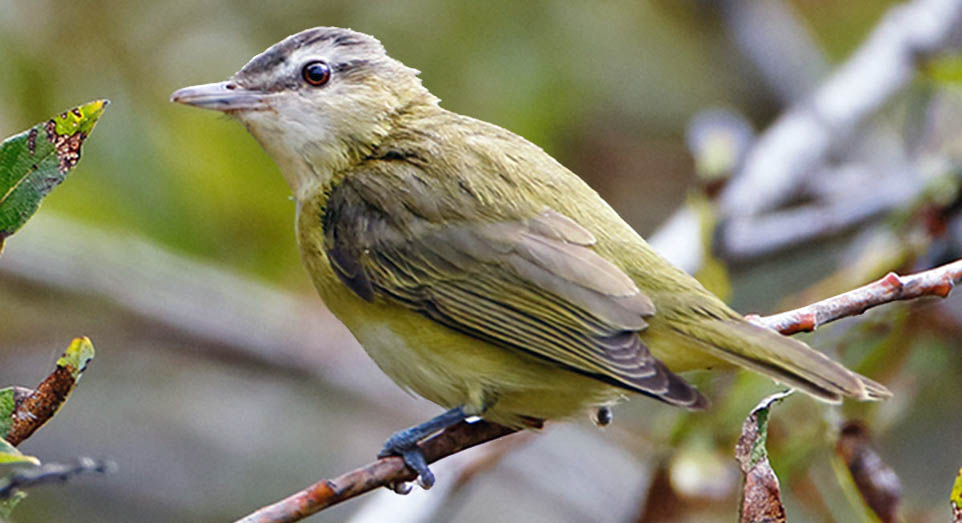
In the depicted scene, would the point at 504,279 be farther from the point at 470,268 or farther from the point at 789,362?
the point at 789,362

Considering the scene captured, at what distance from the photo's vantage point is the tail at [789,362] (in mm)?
2750

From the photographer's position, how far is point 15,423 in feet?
6.80

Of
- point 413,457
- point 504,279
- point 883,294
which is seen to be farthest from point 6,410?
point 883,294

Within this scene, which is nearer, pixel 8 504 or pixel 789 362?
pixel 8 504

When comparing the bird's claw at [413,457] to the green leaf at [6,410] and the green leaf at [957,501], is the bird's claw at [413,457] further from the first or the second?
the green leaf at [957,501]

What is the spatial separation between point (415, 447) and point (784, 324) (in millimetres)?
883

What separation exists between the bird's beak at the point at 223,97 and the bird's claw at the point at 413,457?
3.59ft

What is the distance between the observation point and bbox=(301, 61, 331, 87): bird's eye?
382cm

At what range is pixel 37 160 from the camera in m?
2.25

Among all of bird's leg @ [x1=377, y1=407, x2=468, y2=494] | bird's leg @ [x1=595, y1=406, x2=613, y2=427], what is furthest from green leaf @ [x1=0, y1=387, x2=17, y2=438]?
bird's leg @ [x1=595, y1=406, x2=613, y2=427]

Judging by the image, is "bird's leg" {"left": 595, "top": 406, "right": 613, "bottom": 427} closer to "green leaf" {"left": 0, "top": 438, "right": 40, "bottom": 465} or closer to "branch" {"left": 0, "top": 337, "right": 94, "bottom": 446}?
"branch" {"left": 0, "top": 337, "right": 94, "bottom": 446}

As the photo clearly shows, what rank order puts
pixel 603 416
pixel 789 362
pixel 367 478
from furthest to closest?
pixel 603 416
pixel 789 362
pixel 367 478

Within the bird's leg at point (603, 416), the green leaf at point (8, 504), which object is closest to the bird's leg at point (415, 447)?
the bird's leg at point (603, 416)

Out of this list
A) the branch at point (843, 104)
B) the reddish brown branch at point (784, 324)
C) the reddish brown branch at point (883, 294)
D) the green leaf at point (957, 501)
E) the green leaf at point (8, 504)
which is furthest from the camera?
the branch at point (843, 104)
